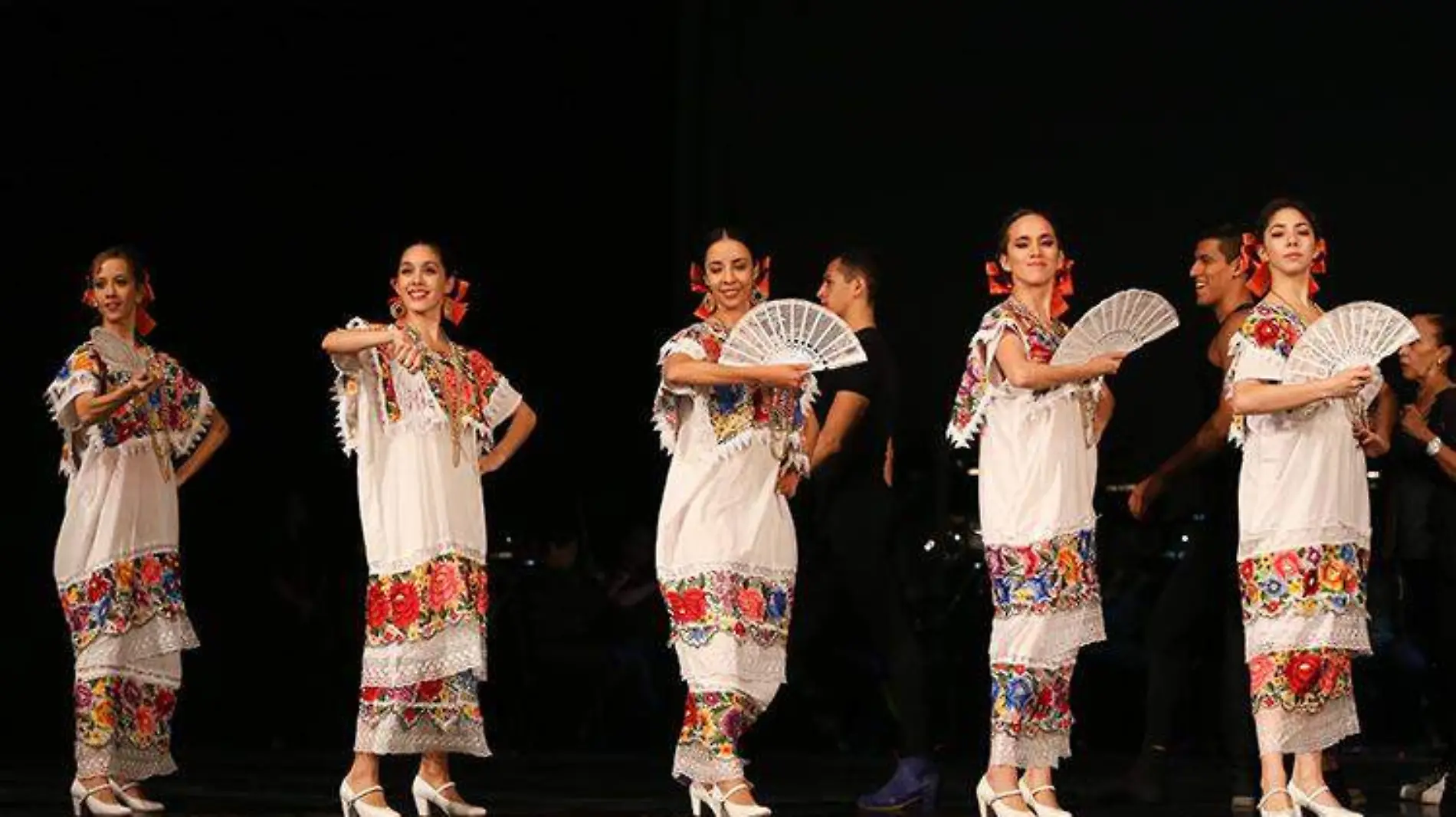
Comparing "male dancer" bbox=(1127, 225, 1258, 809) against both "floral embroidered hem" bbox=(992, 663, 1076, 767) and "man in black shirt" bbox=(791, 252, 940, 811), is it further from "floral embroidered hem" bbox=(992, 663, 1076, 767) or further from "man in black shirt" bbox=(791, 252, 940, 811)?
"floral embroidered hem" bbox=(992, 663, 1076, 767)

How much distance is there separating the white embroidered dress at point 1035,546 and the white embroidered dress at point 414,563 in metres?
1.24

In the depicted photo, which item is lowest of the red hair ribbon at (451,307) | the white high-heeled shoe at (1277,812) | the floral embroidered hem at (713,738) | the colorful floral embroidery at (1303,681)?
the white high-heeled shoe at (1277,812)

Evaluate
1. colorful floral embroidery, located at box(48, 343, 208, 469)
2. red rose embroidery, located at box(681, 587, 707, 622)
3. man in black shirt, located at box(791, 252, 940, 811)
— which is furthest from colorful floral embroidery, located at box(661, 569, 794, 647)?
colorful floral embroidery, located at box(48, 343, 208, 469)

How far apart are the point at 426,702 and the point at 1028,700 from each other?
1430 millimetres

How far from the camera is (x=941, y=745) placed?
7.98 meters

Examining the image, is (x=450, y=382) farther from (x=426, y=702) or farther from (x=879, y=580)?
(x=879, y=580)

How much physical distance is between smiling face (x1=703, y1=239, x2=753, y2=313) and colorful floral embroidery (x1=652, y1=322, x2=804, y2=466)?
7cm

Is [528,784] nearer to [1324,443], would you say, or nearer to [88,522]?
[88,522]

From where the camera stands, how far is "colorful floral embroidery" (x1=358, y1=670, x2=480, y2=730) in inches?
226

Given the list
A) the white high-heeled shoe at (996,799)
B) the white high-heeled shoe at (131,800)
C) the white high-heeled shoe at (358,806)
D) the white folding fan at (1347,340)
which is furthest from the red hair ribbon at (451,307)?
the white folding fan at (1347,340)

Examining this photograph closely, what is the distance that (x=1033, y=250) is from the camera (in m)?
5.59

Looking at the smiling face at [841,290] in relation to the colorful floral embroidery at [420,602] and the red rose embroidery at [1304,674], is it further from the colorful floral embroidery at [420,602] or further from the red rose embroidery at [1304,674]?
the red rose embroidery at [1304,674]

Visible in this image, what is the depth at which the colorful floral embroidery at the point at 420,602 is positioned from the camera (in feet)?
18.9

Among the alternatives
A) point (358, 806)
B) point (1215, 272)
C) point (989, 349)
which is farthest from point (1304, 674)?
point (358, 806)
